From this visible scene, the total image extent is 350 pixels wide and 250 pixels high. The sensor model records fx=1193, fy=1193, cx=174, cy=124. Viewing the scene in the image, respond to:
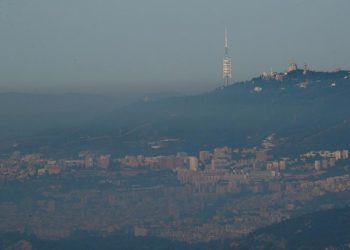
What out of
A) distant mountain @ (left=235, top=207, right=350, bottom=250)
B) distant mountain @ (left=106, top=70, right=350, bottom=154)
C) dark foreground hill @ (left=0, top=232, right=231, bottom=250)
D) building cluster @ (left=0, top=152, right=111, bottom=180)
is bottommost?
dark foreground hill @ (left=0, top=232, right=231, bottom=250)

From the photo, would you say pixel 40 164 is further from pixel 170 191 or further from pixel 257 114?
pixel 257 114

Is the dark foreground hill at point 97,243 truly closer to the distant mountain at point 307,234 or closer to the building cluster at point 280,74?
the distant mountain at point 307,234

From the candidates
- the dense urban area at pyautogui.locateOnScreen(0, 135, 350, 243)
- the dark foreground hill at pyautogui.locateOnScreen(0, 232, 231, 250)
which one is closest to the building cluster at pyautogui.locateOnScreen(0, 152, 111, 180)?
the dense urban area at pyautogui.locateOnScreen(0, 135, 350, 243)

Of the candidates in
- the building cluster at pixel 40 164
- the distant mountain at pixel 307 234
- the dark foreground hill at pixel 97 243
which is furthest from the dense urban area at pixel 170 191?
the distant mountain at pixel 307 234

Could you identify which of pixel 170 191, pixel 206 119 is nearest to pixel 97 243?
pixel 170 191

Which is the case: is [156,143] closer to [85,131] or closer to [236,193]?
[85,131]

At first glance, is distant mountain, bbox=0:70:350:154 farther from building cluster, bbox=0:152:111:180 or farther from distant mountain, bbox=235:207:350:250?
distant mountain, bbox=235:207:350:250

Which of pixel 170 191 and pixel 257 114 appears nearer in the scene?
pixel 170 191

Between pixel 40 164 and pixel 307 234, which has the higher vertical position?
Answer: pixel 40 164

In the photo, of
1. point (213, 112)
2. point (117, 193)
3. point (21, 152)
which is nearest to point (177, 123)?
point (213, 112)
